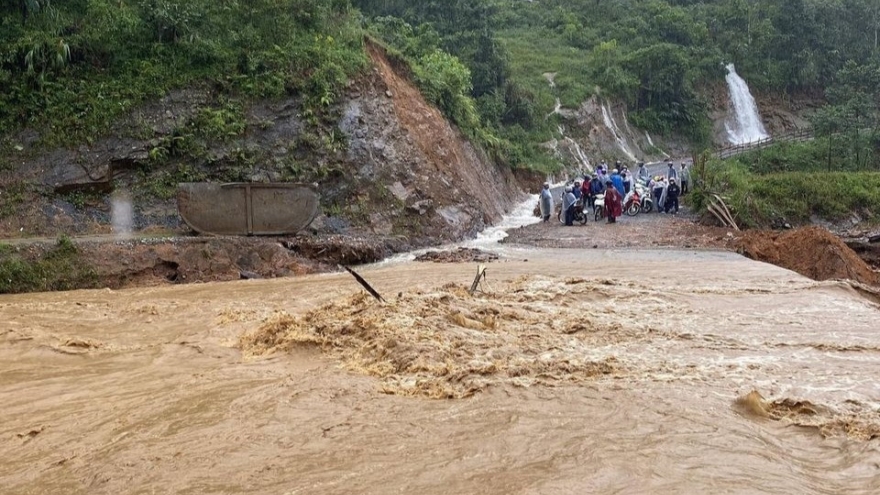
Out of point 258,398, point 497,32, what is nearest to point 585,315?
point 258,398

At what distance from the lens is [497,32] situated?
6262 cm

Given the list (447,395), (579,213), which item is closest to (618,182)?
(579,213)

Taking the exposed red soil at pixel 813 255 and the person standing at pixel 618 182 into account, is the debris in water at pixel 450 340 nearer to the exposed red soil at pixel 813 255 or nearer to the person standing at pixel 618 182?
the exposed red soil at pixel 813 255

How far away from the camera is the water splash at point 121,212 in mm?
15906

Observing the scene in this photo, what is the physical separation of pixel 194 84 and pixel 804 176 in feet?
68.1

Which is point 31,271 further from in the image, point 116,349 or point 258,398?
point 258,398

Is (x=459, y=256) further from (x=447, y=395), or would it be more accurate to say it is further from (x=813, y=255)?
(x=447, y=395)

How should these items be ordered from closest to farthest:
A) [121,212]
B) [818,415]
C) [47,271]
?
[818,415], [47,271], [121,212]

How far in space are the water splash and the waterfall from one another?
47592mm

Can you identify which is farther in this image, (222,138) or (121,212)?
(222,138)

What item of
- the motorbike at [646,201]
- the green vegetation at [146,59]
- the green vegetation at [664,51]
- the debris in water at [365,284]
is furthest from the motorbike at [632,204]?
the debris in water at [365,284]

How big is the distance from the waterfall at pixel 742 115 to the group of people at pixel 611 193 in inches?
1221

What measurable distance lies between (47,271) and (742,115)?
174 ft

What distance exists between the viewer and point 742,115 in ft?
176
